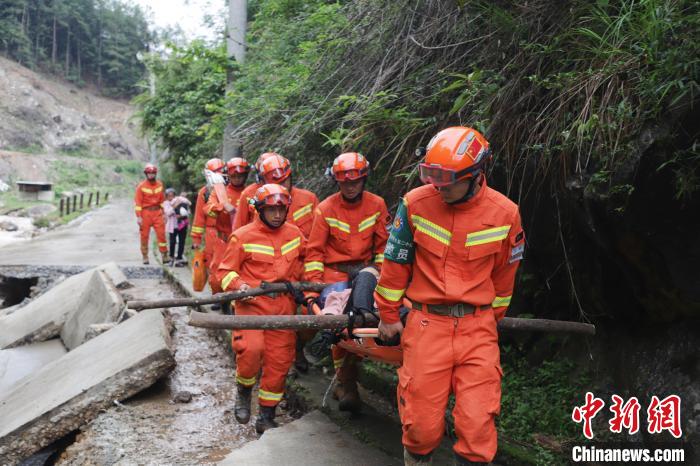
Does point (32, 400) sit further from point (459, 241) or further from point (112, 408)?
point (459, 241)

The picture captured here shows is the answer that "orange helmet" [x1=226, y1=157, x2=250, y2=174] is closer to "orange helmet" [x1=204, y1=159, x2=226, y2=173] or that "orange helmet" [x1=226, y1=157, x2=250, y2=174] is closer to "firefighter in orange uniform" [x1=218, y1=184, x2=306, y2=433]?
"orange helmet" [x1=204, y1=159, x2=226, y2=173]

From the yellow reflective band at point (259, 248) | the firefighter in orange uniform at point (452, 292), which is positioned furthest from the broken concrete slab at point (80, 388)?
the firefighter in orange uniform at point (452, 292)

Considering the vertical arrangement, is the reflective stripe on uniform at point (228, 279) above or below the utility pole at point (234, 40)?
below

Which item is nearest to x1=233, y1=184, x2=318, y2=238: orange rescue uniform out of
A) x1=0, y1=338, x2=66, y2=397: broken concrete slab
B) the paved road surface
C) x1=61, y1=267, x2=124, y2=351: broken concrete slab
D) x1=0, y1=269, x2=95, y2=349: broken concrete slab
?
x1=61, y1=267, x2=124, y2=351: broken concrete slab

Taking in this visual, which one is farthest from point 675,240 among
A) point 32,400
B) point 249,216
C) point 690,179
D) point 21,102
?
point 21,102

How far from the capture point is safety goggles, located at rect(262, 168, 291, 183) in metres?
6.12

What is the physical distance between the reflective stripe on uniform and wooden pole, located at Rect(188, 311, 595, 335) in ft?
4.22

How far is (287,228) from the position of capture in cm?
536

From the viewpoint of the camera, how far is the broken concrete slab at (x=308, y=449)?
4172 millimetres

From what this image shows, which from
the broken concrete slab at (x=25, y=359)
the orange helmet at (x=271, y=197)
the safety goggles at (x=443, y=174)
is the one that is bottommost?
the broken concrete slab at (x=25, y=359)

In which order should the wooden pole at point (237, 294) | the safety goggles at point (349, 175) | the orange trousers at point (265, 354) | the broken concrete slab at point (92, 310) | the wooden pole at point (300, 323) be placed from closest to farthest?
1. the wooden pole at point (300, 323)
2. the wooden pole at point (237, 294)
3. the orange trousers at point (265, 354)
4. the safety goggles at point (349, 175)
5. the broken concrete slab at point (92, 310)

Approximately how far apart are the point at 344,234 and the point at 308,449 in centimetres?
185

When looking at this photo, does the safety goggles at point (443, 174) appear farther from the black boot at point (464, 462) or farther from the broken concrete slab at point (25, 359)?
the broken concrete slab at point (25, 359)

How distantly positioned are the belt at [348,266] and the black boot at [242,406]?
1.26m
